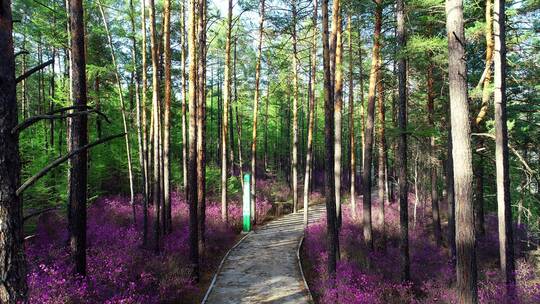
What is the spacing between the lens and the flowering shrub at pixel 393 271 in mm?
8383

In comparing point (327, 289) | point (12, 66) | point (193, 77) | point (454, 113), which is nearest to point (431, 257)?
point (327, 289)

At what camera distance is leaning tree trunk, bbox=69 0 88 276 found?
616 centimetres

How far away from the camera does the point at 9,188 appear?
237 cm

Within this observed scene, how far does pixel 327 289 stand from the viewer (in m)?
8.98

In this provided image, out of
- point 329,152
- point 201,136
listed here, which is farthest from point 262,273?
point 201,136

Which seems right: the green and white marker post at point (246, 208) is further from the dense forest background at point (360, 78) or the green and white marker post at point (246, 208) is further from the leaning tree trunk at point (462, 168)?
the leaning tree trunk at point (462, 168)

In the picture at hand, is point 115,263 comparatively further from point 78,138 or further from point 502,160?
point 502,160

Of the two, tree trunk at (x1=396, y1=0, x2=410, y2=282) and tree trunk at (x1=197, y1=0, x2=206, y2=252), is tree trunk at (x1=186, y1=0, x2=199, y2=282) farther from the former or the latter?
tree trunk at (x1=396, y1=0, x2=410, y2=282)

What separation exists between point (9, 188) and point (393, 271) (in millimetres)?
11830

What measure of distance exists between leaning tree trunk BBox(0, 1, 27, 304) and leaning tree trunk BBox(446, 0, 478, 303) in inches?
252

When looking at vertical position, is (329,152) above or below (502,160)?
above

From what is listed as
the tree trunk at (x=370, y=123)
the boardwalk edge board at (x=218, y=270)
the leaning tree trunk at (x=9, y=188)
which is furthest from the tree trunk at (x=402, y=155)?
the leaning tree trunk at (x=9, y=188)

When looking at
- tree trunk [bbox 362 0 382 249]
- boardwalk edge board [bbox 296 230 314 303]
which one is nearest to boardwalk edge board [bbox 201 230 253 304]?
boardwalk edge board [bbox 296 230 314 303]

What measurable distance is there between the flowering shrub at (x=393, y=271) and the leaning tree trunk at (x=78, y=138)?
615 cm
